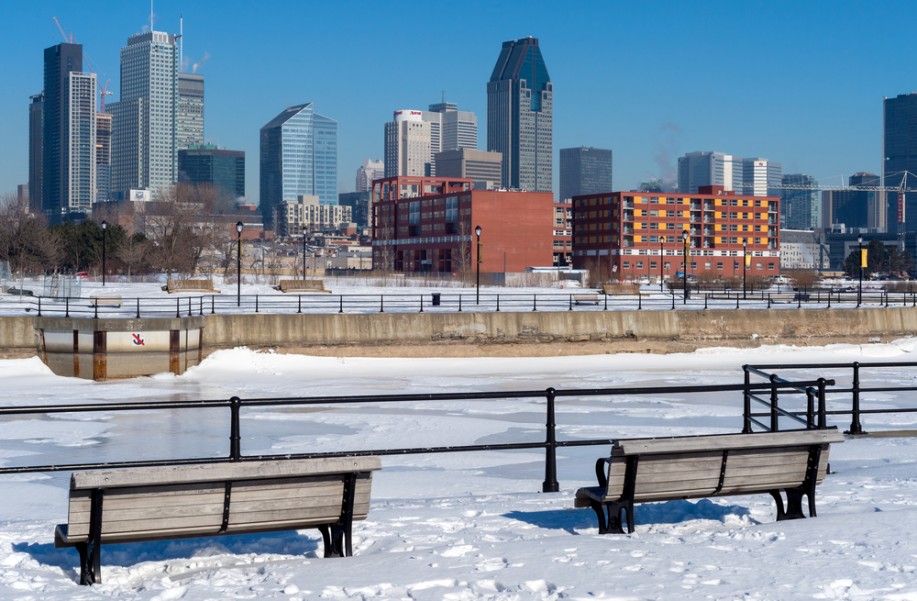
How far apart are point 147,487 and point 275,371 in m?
→ 31.7

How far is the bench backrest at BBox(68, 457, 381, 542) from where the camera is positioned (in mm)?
7059

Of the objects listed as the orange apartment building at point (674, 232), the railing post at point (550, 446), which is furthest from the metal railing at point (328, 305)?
the orange apartment building at point (674, 232)

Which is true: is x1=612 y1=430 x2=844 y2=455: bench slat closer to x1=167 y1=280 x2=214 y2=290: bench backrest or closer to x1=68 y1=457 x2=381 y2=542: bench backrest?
x1=68 y1=457 x2=381 y2=542: bench backrest

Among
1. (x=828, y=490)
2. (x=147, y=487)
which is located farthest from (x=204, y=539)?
(x=828, y=490)

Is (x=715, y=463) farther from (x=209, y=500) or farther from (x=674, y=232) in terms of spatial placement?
(x=674, y=232)

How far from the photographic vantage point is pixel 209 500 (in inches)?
290

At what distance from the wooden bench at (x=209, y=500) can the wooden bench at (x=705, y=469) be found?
1.93 m

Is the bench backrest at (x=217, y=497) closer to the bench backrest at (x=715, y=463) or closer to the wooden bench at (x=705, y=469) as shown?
the wooden bench at (x=705, y=469)

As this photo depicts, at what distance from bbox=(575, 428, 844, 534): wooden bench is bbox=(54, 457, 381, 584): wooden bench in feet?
6.35

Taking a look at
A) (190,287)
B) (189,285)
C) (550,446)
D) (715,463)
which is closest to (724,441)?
(715,463)

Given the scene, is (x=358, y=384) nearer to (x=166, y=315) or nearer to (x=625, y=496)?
(x=166, y=315)

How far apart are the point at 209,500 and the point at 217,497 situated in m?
0.06

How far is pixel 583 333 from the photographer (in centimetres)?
4525

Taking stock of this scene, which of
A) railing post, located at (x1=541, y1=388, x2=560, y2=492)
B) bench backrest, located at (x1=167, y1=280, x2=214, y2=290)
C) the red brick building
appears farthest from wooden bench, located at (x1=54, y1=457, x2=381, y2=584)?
the red brick building
